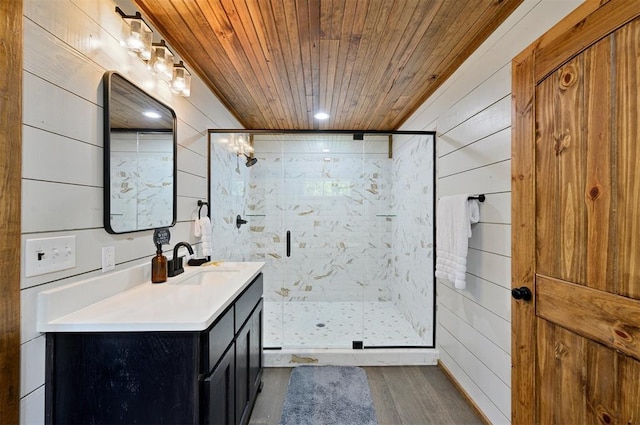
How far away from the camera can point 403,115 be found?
3123 mm

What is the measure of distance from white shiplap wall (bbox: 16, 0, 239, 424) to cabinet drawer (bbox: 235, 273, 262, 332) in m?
0.59

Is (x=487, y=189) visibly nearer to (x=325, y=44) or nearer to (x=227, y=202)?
(x=325, y=44)

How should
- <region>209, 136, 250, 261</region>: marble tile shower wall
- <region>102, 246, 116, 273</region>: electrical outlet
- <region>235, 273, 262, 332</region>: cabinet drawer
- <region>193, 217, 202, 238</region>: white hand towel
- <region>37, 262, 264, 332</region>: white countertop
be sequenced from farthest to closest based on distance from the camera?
<region>209, 136, 250, 261</region>: marble tile shower wall
<region>193, 217, 202, 238</region>: white hand towel
<region>235, 273, 262, 332</region>: cabinet drawer
<region>102, 246, 116, 273</region>: electrical outlet
<region>37, 262, 264, 332</region>: white countertop

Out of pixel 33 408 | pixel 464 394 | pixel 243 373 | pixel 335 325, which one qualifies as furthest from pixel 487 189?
pixel 33 408

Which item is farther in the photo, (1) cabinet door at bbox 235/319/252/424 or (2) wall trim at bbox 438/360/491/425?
(2) wall trim at bbox 438/360/491/425

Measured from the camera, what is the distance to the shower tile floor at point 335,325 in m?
2.55

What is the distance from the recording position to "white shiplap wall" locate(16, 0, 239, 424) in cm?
93

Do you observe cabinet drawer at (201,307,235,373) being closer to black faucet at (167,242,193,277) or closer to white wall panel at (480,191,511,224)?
black faucet at (167,242,193,277)

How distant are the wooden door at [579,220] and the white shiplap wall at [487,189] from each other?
0.21 meters

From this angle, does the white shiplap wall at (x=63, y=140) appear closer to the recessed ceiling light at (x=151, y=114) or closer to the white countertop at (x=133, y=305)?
the white countertop at (x=133, y=305)

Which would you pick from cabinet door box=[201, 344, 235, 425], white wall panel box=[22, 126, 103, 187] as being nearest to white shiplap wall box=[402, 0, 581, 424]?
cabinet door box=[201, 344, 235, 425]

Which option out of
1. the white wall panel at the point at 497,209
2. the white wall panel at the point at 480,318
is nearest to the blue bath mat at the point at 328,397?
the white wall panel at the point at 480,318

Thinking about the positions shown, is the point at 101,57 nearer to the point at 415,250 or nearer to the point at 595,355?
the point at 595,355

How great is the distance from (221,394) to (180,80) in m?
1.74
